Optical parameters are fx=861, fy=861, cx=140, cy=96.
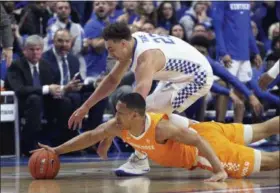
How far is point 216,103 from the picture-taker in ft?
48.2

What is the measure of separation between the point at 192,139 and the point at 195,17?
8.50 meters

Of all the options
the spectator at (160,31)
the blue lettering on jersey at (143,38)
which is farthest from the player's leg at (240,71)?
the blue lettering on jersey at (143,38)

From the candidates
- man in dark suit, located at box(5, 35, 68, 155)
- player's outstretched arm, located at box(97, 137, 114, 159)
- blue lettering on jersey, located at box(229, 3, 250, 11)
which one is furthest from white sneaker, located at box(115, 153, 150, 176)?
blue lettering on jersey, located at box(229, 3, 250, 11)

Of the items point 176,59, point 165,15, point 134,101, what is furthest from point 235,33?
point 134,101

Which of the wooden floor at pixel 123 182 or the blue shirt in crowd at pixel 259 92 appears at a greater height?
the wooden floor at pixel 123 182

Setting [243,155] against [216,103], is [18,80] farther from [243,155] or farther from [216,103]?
[243,155]

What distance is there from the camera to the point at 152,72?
30.4 ft

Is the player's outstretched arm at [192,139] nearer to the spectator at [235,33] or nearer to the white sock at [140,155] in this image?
the white sock at [140,155]

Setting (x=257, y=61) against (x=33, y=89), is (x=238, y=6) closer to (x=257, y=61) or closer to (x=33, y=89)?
(x=257, y=61)

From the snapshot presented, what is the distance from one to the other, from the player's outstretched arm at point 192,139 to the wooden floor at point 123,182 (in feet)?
0.53

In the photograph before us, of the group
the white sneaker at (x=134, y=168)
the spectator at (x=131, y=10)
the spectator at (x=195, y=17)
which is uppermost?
the spectator at (x=131, y=10)

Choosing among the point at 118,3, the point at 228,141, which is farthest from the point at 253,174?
the point at 118,3

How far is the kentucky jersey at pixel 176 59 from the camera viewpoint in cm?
972

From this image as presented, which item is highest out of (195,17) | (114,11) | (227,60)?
(114,11)
